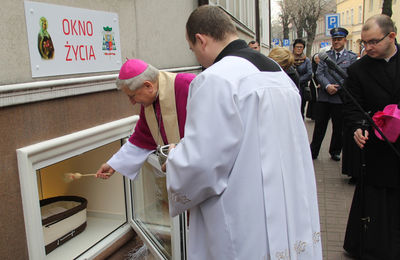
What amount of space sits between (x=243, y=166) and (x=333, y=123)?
543 cm

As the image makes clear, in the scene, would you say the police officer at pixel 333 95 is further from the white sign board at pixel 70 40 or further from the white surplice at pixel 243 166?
the white surplice at pixel 243 166

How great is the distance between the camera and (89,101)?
308 centimetres

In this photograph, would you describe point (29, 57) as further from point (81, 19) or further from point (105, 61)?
point (105, 61)

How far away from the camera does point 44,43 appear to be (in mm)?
2615

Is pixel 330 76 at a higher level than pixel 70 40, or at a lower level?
lower

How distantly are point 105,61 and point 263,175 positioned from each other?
1.88 meters

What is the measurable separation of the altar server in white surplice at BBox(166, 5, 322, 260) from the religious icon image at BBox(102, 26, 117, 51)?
1358 mm

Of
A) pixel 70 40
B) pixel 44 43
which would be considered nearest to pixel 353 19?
pixel 70 40

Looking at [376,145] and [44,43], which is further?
[376,145]

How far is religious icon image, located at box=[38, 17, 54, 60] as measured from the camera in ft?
8.47

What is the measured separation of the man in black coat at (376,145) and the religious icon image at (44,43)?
2.33 metres

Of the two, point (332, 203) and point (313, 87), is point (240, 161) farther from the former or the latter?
point (313, 87)

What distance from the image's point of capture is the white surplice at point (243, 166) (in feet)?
5.66

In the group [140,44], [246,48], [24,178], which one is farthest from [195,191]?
[140,44]
